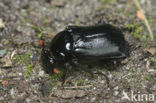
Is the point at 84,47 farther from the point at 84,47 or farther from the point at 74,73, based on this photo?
the point at 74,73

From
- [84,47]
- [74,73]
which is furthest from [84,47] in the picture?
[74,73]

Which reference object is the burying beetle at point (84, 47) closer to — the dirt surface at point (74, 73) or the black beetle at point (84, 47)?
the black beetle at point (84, 47)

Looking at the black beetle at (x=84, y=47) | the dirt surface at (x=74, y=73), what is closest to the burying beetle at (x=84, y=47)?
the black beetle at (x=84, y=47)

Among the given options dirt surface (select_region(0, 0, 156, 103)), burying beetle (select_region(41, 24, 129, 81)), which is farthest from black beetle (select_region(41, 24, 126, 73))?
dirt surface (select_region(0, 0, 156, 103))

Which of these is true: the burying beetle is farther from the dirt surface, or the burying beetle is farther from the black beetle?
the dirt surface

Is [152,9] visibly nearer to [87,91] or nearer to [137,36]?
[137,36]

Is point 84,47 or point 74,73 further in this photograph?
point 74,73
